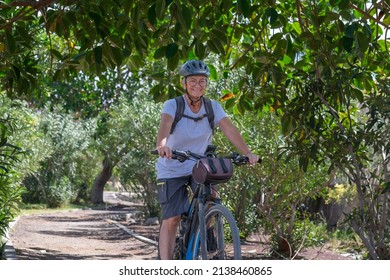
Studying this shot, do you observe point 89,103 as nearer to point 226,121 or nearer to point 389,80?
point 389,80

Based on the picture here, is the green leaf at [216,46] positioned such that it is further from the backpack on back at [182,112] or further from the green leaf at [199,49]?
the backpack on back at [182,112]

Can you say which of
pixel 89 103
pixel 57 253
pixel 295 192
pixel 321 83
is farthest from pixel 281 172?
pixel 89 103

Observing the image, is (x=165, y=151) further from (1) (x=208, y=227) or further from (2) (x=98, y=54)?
(2) (x=98, y=54)

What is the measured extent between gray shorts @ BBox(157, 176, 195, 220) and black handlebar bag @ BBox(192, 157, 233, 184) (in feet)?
2.04

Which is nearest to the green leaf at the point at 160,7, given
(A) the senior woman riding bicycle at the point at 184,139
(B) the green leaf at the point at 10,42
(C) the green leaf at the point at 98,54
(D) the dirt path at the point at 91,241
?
(A) the senior woman riding bicycle at the point at 184,139

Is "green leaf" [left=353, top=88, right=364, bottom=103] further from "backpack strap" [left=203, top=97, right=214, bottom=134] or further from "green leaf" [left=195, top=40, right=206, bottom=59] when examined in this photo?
"backpack strap" [left=203, top=97, right=214, bottom=134]

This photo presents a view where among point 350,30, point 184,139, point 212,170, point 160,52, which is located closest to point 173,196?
point 184,139

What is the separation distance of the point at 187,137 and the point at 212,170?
69cm

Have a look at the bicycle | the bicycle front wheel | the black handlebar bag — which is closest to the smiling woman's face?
the bicycle

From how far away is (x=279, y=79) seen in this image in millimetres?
7836

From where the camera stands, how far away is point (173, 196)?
18.8 ft

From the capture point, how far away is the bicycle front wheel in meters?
4.86
